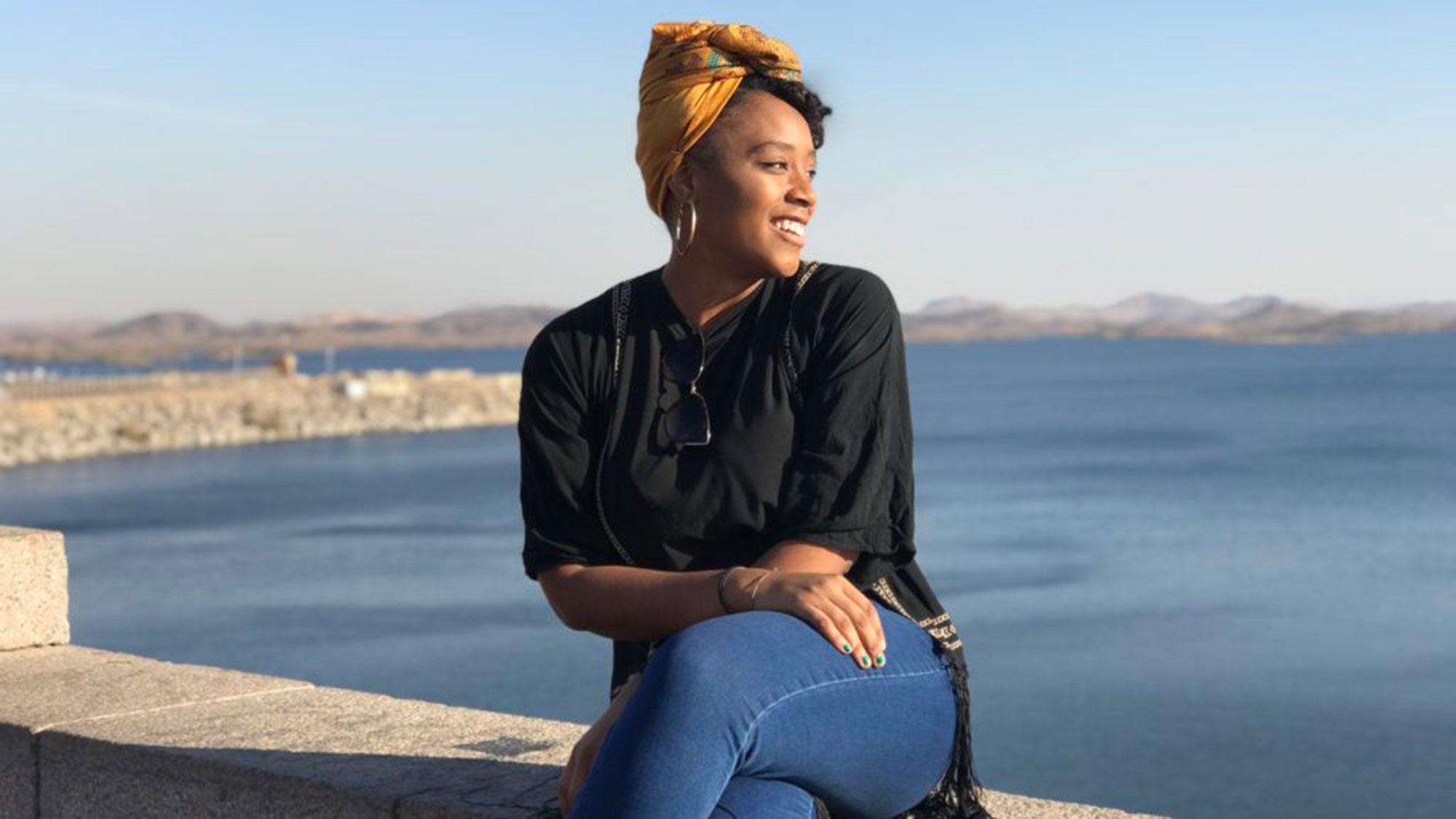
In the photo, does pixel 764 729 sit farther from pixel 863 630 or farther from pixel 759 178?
pixel 759 178

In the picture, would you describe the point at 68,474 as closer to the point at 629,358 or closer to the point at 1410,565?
the point at 1410,565

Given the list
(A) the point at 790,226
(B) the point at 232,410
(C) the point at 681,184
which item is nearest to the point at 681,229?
(C) the point at 681,184

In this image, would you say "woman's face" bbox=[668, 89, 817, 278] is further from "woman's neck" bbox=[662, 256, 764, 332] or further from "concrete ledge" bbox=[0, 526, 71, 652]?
"concrete ledge" bbox=[0, 526, 71, 652]

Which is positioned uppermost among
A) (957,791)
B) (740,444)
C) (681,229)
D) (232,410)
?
(681,229)

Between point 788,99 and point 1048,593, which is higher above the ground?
point 788,99

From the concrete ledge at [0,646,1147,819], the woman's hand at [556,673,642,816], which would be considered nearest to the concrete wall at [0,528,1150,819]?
the concrete ledge at [0,646,1147,819]

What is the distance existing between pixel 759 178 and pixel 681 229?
16 centimetres

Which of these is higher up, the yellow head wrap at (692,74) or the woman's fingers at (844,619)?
the yellow head wrap at (692,74)

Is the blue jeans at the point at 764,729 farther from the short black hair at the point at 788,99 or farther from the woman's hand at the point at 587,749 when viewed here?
the short black hair at the point at 788,99

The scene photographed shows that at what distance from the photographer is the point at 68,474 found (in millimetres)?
50531

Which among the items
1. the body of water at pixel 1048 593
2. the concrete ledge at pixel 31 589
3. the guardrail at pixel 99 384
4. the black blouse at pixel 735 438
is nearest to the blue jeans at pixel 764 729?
the black blouse at pixel 735 438

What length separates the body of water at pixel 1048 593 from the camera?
61.5ft

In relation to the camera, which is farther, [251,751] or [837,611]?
[251,751]

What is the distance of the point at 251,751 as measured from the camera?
3.20 meters
